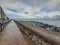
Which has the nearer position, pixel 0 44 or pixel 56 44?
pixel 56 44

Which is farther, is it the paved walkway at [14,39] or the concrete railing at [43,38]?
the paved walkway at [14,39]

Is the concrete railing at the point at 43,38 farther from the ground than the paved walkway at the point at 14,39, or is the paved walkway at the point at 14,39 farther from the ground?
the concrete railing at the point at 43,38

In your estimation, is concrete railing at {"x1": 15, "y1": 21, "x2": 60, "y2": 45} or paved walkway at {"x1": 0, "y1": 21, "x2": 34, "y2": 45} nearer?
concrete railing at {"x1": 15, "y1": 21, "x2": 60, "y2": 45}

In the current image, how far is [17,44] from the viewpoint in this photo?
339 centimetres

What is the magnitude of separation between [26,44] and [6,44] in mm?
577

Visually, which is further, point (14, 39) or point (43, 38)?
point (14, 39)

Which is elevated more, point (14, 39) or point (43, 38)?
point (43, 38)

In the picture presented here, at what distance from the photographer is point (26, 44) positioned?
342 cm

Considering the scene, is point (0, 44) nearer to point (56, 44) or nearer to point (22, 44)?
point (22, 44)

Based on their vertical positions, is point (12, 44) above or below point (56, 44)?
below

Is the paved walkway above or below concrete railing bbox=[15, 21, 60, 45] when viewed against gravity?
below

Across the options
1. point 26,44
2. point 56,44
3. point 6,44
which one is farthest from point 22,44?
point 56,44

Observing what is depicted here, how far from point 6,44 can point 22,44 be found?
46cm

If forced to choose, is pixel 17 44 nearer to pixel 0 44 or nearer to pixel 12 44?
pixel 12 44
